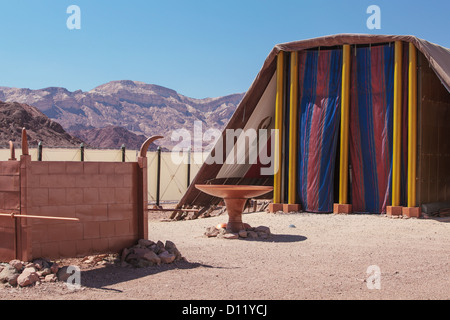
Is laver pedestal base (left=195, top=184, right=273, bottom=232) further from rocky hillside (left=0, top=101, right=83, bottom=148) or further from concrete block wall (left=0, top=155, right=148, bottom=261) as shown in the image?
rocky hillside (left=0, top=101, right=83, bottom=148)

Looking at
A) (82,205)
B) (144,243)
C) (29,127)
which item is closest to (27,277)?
(82,205)

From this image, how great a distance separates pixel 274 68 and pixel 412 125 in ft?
11.1

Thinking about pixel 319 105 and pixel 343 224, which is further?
pixel 319 105

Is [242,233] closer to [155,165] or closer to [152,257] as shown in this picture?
[152,257]

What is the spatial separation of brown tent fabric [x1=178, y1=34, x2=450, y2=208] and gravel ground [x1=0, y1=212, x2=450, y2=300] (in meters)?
3.09

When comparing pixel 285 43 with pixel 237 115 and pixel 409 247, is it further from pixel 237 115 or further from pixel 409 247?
pixel 409 247

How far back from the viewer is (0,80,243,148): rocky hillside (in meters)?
88.8

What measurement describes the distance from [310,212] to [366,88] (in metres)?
2.89

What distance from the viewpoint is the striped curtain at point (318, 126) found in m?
11.8

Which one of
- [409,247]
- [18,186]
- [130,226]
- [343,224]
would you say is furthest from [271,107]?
[18,186]

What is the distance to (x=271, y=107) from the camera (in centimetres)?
1312

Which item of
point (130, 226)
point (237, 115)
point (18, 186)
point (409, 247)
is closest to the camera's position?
point (18, 186)

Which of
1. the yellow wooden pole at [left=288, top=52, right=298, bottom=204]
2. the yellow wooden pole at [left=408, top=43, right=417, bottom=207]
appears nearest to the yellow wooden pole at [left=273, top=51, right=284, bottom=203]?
the yellow wooden pole at [left=288, top=52, right=298, bottom=204]

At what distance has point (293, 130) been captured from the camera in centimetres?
1214
